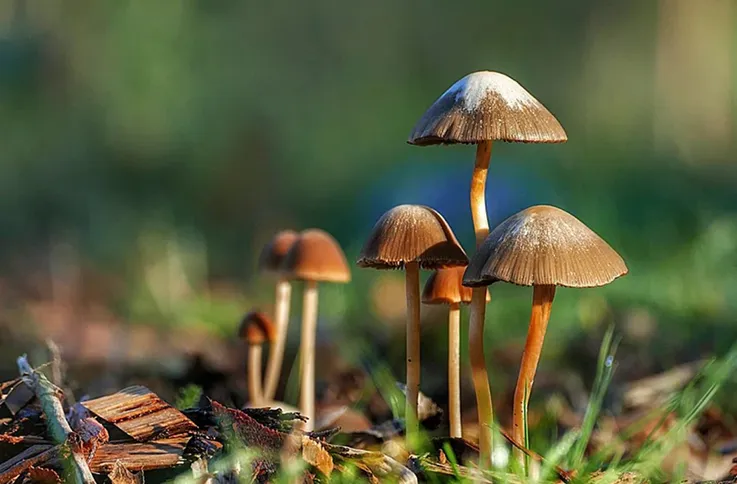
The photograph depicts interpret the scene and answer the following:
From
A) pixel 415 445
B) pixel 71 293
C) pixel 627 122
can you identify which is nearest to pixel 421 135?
pixel 415 445

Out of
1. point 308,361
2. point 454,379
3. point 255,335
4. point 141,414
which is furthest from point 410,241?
point 255,335

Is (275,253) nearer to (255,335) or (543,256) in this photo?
(255,335)

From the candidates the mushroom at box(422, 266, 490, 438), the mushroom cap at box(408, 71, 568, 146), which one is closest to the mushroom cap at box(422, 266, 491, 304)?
the mushroom at box(422, 266, 490, 438)

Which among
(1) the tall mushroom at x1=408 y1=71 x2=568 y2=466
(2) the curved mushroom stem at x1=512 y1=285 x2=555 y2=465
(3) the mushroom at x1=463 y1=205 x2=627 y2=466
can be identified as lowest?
(2) the curved mushroom stem at x1=512 y1=285 x2=555 y2=465

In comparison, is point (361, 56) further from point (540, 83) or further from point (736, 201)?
point (736, 201)

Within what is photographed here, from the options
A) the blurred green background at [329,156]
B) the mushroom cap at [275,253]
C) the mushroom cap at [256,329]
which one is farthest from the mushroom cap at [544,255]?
the blurred green background at [329,156]

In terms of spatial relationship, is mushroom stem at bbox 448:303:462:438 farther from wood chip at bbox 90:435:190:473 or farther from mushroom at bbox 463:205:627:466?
wood chip at bbox 90:435:190:473

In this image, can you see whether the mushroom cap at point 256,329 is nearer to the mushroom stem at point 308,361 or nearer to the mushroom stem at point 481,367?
the mushroom stem at point 308,361
